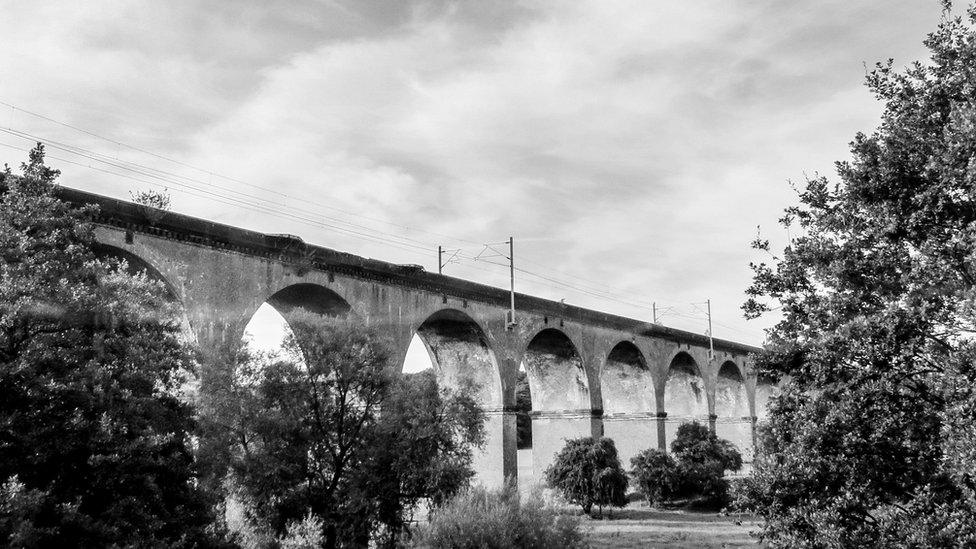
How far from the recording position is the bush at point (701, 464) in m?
32.3

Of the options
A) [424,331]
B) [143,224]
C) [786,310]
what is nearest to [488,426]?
[424,331]

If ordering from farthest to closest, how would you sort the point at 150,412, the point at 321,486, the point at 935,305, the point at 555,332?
1. the point at 555,332
2. the point at 321,486
3. the point at 150,412
4. the point at 935,305

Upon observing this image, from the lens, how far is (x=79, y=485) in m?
Answer: 10.7

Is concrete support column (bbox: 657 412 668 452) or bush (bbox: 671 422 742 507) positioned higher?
concrete support column (bbox: 657 412 668 452)

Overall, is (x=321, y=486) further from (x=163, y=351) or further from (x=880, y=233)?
(x=880, y=233)

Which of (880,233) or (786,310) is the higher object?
(880,233)

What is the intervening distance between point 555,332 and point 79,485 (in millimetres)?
20917

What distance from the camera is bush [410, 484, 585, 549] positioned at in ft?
43.7

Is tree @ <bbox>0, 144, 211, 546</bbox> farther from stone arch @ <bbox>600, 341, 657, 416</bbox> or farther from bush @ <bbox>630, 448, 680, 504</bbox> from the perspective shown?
stone arch @ <bbox>600, 341, 657, 416</bbox>

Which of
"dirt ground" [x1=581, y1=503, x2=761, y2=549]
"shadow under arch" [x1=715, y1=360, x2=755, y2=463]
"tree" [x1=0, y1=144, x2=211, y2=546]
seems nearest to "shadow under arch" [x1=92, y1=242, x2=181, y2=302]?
"tree" [x1=0, y1=144, x2=211, y2=546]

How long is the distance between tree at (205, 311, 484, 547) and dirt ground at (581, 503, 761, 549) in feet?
16.6

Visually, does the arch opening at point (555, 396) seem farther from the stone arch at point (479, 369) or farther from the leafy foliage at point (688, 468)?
the stone arch at point (479, 369)

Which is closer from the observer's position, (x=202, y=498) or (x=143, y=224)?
(x=202, y=498)

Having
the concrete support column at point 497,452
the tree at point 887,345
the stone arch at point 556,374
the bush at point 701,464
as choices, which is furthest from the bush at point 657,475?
the tree at point 887,345
